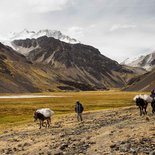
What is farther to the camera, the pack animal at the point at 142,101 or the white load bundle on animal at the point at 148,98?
the white load bundle on animal at the point at 148,98

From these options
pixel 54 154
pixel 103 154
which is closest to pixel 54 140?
pixel 54 154

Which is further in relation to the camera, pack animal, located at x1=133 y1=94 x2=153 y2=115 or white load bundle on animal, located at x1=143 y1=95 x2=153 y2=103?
white load bundle on animal, located at x1=143 y1=95 x2=153 y2=103

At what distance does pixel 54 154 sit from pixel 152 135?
6290 mm

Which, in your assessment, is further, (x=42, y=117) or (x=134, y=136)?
(x=42, y=117)

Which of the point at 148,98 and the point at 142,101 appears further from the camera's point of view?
the point at 148,98

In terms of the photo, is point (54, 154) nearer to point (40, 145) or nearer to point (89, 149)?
point (89, 149)

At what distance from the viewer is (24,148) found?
3052cm

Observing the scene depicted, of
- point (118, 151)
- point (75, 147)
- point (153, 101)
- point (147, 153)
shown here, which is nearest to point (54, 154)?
point (75, 147)

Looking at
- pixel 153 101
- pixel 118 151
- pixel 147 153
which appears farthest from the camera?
pixel 153 101

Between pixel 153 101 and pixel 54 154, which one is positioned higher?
pixel 153 101

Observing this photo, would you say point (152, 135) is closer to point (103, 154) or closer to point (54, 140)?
point (103, 154)

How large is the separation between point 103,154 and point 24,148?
30.5ft

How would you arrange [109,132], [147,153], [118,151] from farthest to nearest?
[109,132]
[118,151]
[147,153]

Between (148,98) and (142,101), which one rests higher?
(148,98)
